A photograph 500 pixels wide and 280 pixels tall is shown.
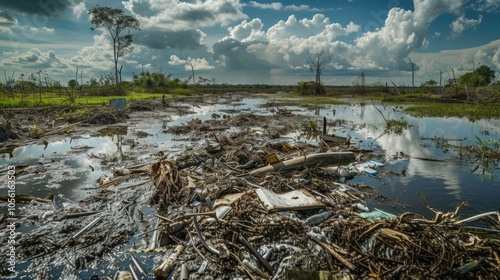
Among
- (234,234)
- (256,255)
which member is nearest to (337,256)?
(256,255)

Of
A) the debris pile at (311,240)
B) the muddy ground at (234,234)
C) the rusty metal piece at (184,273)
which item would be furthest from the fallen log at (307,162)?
the rusty metal piece at (184,273)

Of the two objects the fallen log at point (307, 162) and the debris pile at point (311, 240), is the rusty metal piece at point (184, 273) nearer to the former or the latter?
the debris pile at point (311, 240)

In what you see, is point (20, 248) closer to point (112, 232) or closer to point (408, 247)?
point (112, 232)

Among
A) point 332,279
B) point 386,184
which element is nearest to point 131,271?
point 332,279

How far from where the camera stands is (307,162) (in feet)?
21.8

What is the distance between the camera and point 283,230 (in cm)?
391

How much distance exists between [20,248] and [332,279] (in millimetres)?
4137

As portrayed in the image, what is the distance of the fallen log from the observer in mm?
6355

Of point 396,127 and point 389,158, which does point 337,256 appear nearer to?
point 389,158

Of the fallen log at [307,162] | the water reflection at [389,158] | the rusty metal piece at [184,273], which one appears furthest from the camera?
the fallen log at [307,162]

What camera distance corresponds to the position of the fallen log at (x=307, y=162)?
6.36m

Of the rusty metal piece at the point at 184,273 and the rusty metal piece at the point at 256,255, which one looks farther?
the rusty metal piece at the point at 256,255

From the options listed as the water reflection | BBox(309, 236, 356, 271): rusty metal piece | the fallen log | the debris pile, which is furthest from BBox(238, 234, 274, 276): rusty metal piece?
the water reflection

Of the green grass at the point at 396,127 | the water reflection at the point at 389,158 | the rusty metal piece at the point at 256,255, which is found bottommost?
the rusty metal piece at the point at 256,255
